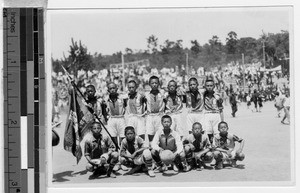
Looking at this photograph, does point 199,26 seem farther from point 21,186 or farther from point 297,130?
point 21,186

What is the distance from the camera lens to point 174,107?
3.45 m

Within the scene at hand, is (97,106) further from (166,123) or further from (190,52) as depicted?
(190,52)

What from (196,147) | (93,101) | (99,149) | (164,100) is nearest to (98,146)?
(99,149)

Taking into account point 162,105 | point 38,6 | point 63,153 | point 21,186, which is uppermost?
point 38,6

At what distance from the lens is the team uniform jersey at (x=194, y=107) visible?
3449 mm

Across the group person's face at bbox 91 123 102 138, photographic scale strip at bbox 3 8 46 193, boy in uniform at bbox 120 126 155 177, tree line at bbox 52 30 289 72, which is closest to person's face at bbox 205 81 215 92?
tree line at bbox 52 30 289 72

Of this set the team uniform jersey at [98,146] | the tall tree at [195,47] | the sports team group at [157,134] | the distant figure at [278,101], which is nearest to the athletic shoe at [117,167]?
the sports team group at [157,134]

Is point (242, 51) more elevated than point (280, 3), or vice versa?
point (280, 3)

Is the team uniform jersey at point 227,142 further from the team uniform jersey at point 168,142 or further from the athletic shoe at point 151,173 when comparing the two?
the athletic shoe at point 151,173

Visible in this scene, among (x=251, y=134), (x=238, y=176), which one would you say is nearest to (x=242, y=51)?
(x=251, y=134)

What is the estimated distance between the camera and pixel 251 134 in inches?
136

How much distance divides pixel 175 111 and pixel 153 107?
16cm

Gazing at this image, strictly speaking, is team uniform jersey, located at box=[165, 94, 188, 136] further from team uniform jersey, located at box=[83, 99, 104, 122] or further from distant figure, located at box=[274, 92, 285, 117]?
distant figure, located at box=[274, 92, 285, 117]

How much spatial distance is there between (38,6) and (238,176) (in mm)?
1814
